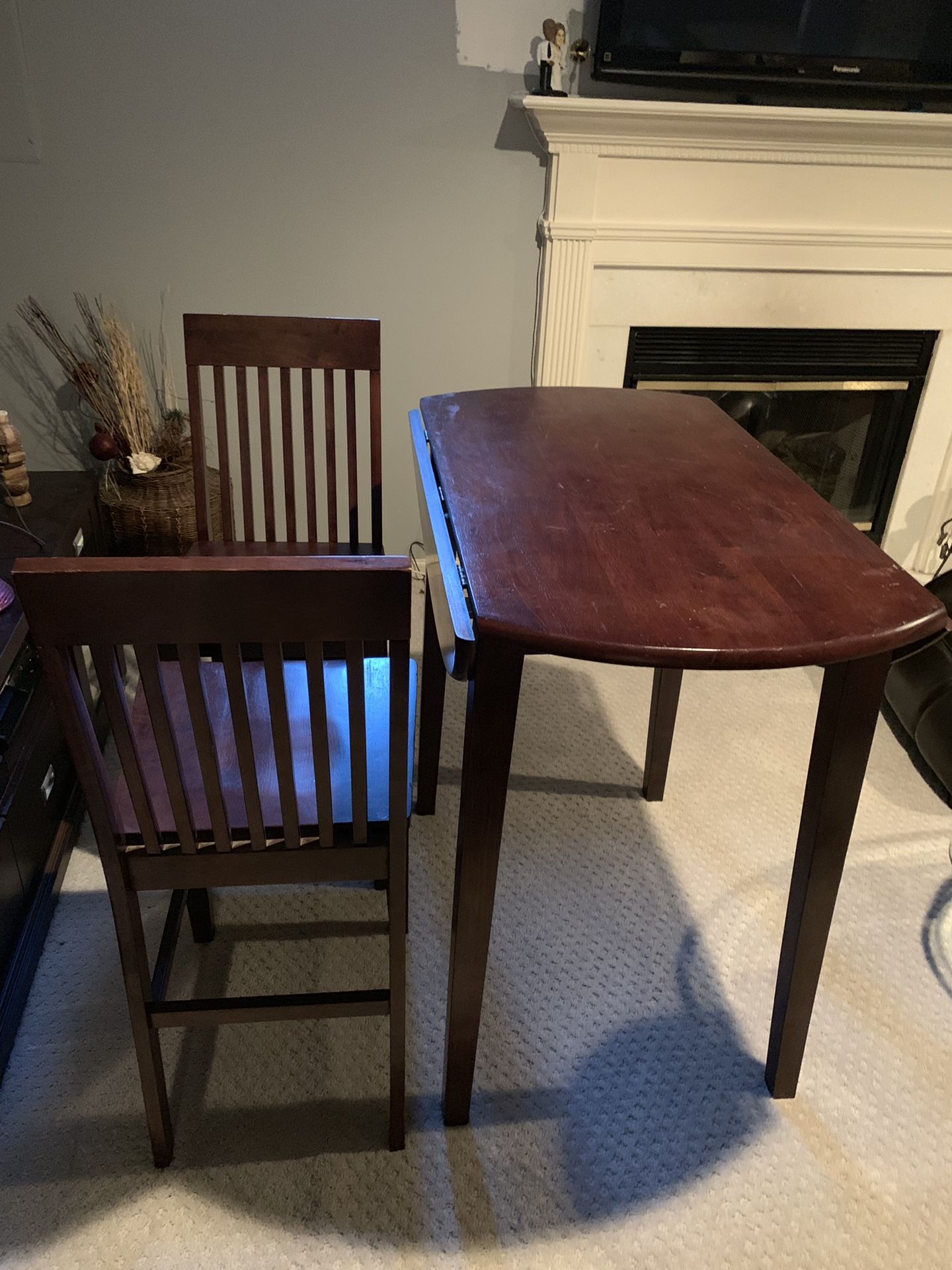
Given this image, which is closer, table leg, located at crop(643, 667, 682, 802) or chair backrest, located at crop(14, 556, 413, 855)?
chair backrest, located at crop(14, 556, 413, 855)

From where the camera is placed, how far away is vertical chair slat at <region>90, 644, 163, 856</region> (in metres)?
0.84

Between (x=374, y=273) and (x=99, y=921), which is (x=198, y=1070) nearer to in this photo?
(x=99, y=921)

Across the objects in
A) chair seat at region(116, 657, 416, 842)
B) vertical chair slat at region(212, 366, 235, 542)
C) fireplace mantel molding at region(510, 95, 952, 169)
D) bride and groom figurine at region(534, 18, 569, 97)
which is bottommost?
chair seat at region(116, 657, 416, 842)

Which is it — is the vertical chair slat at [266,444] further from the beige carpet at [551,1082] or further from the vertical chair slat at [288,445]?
the beige carpet at [551,1082]

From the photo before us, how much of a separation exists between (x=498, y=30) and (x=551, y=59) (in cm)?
15

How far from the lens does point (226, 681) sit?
3.18 ft

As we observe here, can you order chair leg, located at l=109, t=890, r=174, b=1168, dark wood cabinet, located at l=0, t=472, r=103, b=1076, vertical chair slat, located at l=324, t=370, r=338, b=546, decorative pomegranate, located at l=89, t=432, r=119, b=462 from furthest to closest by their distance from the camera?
decorative pomegranate, located at l=89, t=432, r=119, b=462 < vertical chair slat, located at l=324, t=370, r=338, b=546 < dark wood cabinet, located at l=0, t=472, r=103, b=1076 < chair leg, located at l=109, t=890, r=174, b=1168

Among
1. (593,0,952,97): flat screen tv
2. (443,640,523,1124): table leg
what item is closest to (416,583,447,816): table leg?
(443,640,523,1124): table leg

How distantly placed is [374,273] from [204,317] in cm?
90

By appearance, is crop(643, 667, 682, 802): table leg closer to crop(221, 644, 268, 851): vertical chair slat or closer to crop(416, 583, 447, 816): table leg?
crop(416, 583, 447, 816): table leg

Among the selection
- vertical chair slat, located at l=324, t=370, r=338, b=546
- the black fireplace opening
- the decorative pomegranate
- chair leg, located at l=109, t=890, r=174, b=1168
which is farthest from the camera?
the black fireplace opening

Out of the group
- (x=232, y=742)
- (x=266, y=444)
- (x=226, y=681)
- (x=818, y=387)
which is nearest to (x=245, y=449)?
(x=266, y=444)

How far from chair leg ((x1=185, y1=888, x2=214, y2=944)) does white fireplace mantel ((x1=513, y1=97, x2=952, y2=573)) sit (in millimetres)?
1719

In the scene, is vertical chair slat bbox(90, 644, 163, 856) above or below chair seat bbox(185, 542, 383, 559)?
above
